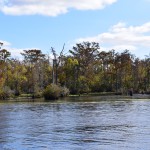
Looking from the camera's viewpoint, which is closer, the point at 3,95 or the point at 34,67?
the point at 3,95

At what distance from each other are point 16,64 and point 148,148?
102 metres

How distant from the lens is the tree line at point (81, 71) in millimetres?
108500

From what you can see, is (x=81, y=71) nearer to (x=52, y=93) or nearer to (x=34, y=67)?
(x=34, y=67)

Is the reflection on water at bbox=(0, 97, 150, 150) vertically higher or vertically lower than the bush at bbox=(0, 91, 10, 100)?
lower

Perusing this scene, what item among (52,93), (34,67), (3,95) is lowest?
(3,95)

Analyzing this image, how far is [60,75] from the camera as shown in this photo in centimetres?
11675

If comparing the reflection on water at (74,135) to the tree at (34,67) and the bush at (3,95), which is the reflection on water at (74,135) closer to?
the bush at (3,95)

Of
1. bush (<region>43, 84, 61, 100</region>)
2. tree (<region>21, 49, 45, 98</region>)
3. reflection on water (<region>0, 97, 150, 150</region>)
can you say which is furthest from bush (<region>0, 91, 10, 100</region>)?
reflection on water (<region>0, 97, 150, 150</region>)

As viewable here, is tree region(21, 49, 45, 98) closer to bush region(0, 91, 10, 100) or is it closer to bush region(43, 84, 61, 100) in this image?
bush region(0, 91, 10, 100)

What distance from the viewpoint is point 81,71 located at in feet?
401

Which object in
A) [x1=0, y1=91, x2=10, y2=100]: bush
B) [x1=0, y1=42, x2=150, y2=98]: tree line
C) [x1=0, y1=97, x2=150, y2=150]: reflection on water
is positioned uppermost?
[x1=0, y1=42, x2=150, y2=98]: tree line

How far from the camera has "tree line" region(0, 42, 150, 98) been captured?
108 meters

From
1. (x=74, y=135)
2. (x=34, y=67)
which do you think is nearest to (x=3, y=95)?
(x=34, y=67)

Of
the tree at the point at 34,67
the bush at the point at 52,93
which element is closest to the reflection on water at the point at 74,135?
the bush at the point at 52,93
